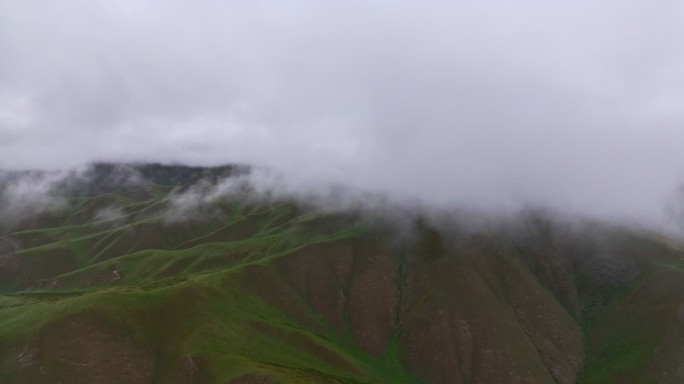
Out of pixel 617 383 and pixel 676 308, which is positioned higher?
pixel 676 308

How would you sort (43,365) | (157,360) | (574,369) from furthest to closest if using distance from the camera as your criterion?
(574,369), (157,360), (43,365)

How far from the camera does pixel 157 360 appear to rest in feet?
456

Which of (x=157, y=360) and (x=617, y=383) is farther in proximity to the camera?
(x=617, y=383)

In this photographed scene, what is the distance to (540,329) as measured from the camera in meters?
188

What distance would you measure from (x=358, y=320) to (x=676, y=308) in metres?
115

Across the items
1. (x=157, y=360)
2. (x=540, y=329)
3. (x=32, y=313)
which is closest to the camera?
(x=157, y=360)

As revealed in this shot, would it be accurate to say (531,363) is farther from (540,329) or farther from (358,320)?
(358,320)

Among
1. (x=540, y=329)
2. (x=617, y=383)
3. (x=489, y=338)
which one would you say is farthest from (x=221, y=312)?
(x=617, y=383)

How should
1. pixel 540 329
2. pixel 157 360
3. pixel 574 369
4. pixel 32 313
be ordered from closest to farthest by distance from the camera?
1. pixel 157 360
2. pixel 32 313
3. pixel 574 369
4. pixel 540 329

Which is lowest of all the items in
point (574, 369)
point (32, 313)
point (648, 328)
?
point (574, 369)

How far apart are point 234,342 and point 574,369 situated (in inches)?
4616

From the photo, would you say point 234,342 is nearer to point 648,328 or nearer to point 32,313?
point 32,313

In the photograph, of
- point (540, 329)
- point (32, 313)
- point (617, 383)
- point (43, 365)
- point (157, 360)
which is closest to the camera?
point (43, 365)

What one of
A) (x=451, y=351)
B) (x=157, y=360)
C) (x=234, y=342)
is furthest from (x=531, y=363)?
(x=157, y=360)
